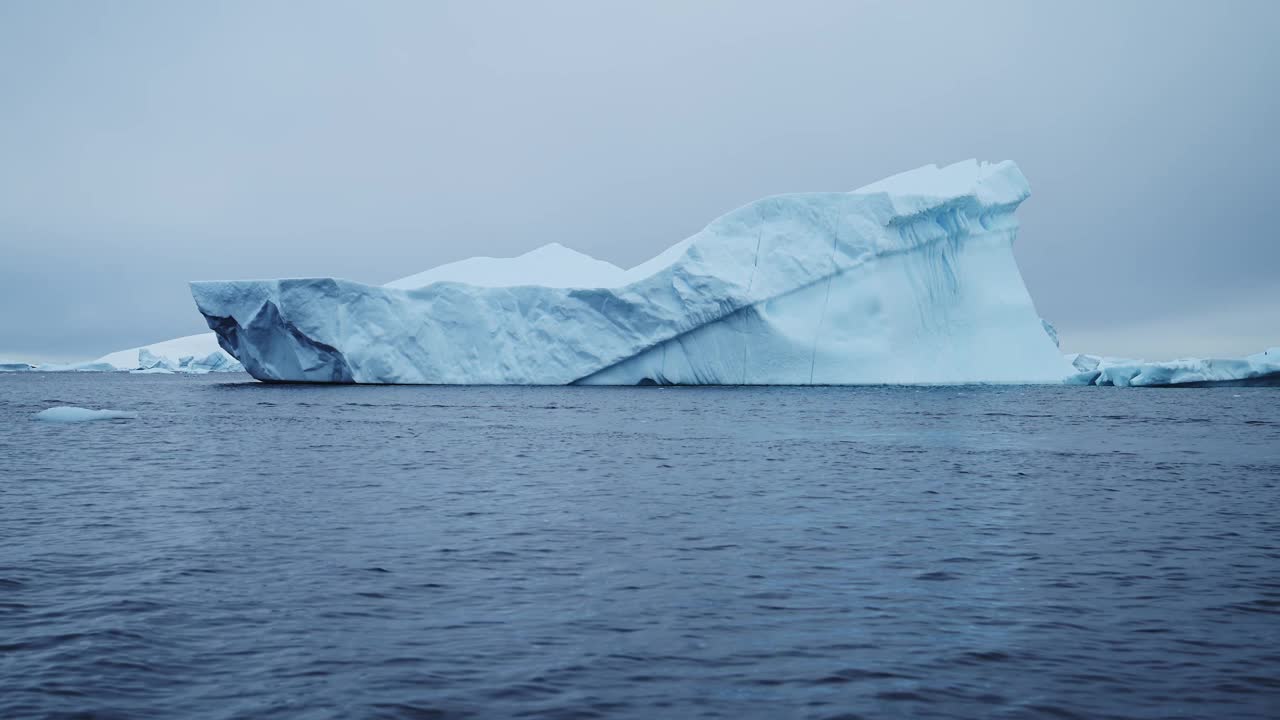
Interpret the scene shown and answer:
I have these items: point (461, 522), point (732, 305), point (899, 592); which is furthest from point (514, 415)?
point (899, 592)

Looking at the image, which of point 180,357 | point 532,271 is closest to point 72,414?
point 532,271

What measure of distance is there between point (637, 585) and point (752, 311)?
1037 inches

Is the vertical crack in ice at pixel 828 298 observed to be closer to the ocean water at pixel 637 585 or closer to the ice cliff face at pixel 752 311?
the ice cliff face at pixel 752 311

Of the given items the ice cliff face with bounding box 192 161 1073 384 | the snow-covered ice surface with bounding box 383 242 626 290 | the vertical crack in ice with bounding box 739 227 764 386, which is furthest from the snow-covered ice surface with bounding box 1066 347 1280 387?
the snow-covered ice surface with bounding box 383 242 626 290

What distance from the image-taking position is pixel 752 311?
32.4m

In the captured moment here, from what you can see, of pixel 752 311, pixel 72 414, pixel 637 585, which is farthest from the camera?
pixel 752 311

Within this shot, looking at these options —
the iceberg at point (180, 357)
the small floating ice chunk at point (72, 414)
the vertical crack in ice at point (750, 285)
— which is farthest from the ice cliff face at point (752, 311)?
the iceberg at point (180, 357)

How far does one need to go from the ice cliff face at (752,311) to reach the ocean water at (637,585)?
17.7 m

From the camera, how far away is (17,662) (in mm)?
4781

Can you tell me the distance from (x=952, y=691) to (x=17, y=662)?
4340mm

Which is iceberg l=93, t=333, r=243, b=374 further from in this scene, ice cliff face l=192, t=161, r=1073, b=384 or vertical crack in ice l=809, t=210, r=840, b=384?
vertical crack in ice l=809, t=210, r=840, b=384

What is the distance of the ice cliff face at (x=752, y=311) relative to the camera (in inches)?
1271

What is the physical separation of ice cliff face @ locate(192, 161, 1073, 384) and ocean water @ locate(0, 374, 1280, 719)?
17712mm

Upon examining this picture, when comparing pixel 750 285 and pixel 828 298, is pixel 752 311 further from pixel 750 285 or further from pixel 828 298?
pixel 828 298
